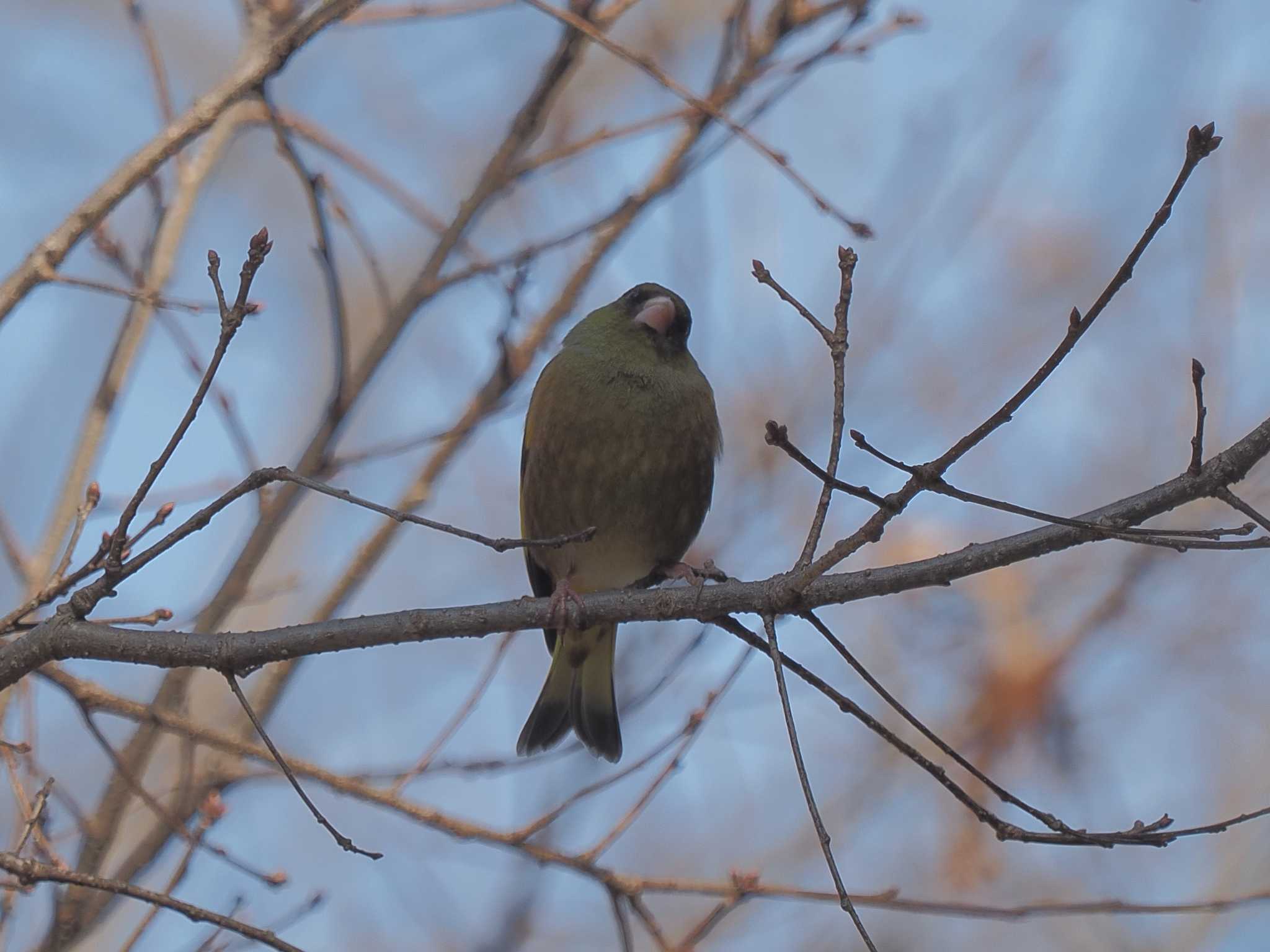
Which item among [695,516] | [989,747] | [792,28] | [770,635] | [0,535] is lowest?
[770,635]

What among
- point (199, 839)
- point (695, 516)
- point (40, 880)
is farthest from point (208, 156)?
point (40, 880)

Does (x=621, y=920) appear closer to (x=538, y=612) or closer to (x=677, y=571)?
(x=538, y=612)

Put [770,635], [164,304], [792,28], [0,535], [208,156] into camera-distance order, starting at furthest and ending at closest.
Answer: [792,28] → [208,156] → [0,535] → [164,304] → [770,635]

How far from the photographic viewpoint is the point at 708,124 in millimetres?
5367

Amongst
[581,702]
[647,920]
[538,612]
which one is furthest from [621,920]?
[581,702]

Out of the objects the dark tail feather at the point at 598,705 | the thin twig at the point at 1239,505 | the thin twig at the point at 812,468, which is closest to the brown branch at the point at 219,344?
the thin twig at the point at 812,468

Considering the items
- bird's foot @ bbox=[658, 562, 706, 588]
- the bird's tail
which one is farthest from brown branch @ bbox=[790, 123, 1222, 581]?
the bird's tail

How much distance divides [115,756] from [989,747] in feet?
18.4

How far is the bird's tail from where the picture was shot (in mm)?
4984

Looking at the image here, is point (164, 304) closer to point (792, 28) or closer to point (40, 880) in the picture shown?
point (40, 880)

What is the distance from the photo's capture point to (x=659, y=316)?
17.2 ft

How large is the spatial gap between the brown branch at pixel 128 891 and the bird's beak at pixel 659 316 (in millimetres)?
3175

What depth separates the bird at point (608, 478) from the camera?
4.89 meters

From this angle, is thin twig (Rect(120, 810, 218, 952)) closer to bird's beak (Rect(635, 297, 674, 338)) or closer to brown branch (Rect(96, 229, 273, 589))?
brown branch (Rect(96, 229, 273, 589))
